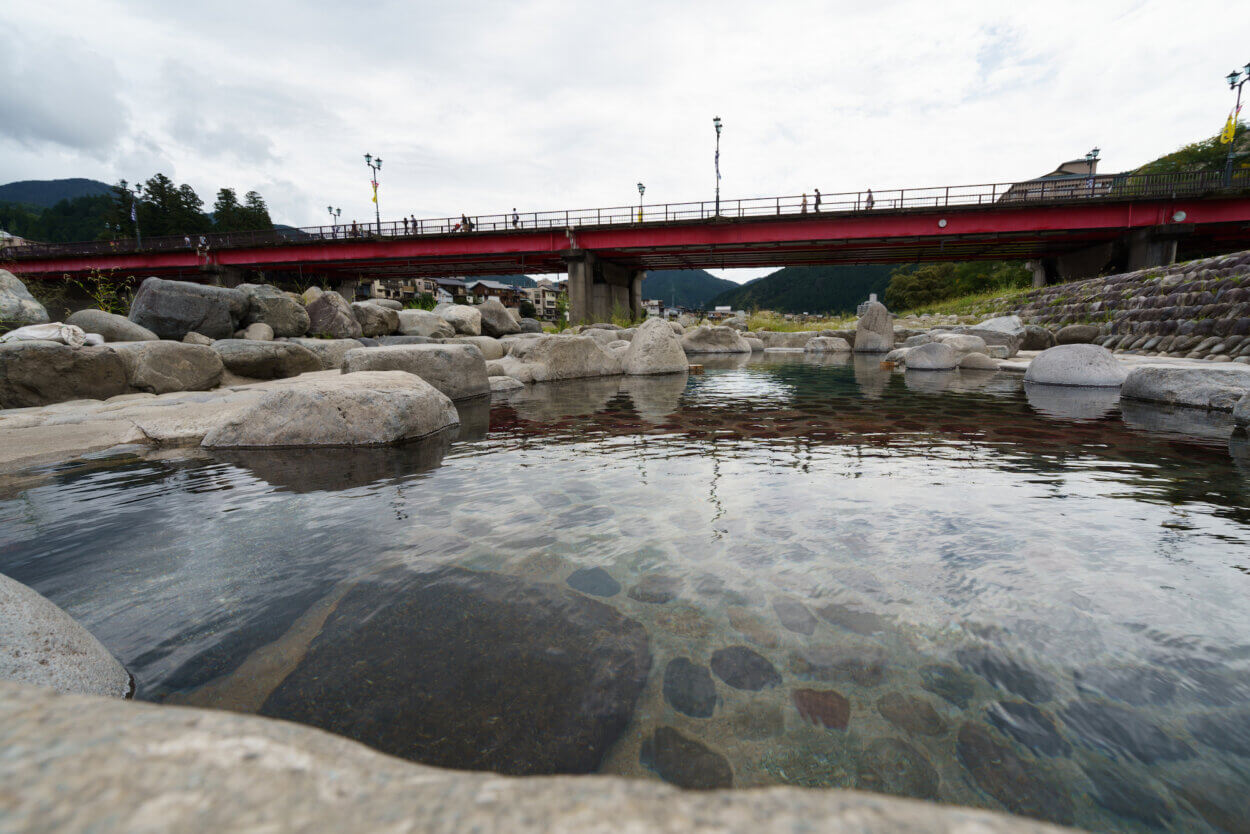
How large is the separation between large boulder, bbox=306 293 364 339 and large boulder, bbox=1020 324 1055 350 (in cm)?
2192

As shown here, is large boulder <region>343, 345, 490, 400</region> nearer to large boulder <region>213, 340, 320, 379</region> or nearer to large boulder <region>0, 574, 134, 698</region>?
large boulder <region>213, 340, 320, 379</region>

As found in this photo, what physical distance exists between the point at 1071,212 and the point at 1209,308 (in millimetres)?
15544

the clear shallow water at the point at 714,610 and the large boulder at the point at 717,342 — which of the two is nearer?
the clear shallow water at the point at 714,610

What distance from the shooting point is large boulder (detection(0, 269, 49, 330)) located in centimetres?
941

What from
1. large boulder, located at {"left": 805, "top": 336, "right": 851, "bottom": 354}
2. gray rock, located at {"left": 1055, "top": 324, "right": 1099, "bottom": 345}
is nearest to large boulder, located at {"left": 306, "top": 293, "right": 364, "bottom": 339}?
large boulder, located at {"left": 805, "top": 336, "right": 851, "bottom": 354}

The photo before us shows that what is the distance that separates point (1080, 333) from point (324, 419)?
20254 millimetres

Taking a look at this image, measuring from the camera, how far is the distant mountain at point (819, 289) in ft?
383

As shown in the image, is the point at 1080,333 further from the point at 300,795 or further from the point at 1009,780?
the point at 300,795

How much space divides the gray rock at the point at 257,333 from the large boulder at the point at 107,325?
242 cm

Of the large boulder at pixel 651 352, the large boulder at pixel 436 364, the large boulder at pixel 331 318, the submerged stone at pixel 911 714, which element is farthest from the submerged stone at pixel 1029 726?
the large boulder at pixel 331 318

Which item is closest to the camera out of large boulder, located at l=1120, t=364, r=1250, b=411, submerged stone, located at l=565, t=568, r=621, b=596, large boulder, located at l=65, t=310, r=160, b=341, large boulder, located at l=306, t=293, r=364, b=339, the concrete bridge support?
submerged stone, located at l=565, t=568, r=621, b=596

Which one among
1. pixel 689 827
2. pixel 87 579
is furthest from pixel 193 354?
pixel 689 827

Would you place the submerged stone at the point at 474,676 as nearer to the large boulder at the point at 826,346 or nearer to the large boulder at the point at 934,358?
the large boulder at the point at 934,358

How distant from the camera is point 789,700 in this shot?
69.7 inches
